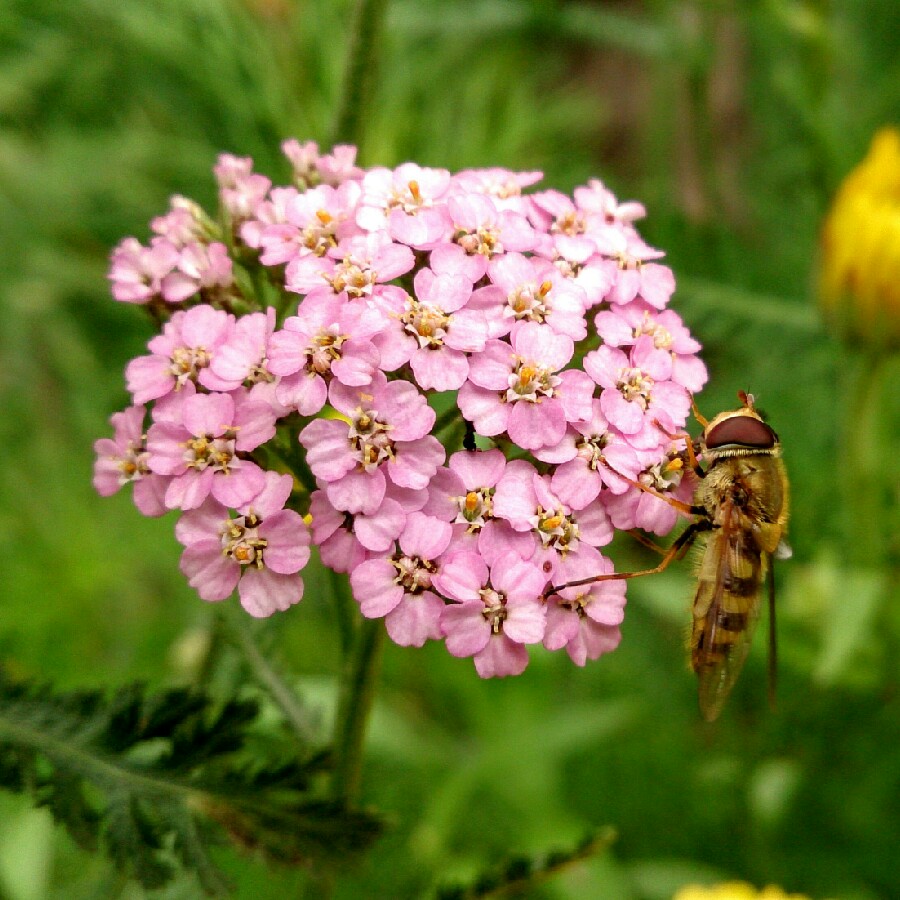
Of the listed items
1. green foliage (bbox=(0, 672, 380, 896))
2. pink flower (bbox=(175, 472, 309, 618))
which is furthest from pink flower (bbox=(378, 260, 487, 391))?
green foliage (bbox=(0, 672, 380, 896))

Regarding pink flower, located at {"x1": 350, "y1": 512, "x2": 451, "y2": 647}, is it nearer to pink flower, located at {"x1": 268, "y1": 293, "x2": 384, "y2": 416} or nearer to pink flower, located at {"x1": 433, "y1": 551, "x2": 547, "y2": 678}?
pink flower, located at {"x1": 433, "y1": 551, "x2": 547, "y2": 678}

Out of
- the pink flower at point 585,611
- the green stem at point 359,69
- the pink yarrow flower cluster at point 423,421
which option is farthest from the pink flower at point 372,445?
the green stem at point 359,69

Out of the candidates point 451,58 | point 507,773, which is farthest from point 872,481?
point 451,58

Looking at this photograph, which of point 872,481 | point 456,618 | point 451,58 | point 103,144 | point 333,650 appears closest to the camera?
point 456,618

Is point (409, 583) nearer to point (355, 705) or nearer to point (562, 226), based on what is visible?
point (355, 705)

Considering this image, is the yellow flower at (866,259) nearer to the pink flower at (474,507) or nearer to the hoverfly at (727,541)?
the hoverfly at (727,541)

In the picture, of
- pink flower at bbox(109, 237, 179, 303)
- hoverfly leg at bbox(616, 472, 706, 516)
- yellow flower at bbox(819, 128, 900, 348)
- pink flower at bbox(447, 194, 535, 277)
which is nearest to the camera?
hoverfly leg at bbox(616, 472, 706, 516)

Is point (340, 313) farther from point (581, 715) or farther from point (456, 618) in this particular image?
point (581, 715)

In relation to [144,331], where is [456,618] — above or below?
below
